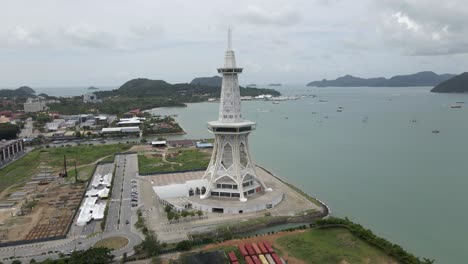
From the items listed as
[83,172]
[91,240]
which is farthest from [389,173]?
[83,172]

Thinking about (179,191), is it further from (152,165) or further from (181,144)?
(181,144)

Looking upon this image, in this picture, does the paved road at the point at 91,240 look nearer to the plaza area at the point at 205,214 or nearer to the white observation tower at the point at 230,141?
the plaza area at the point at 205,214

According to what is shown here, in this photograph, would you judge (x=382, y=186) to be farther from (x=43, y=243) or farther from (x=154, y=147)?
(x=154, y=147)

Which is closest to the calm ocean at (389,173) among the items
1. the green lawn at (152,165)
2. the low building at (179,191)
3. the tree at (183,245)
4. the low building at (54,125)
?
the low building at (179,191)

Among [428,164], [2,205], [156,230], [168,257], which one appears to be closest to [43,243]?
[156,230]

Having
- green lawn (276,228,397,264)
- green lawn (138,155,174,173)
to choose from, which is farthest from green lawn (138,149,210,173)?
green lawn (276,228,397,264)
